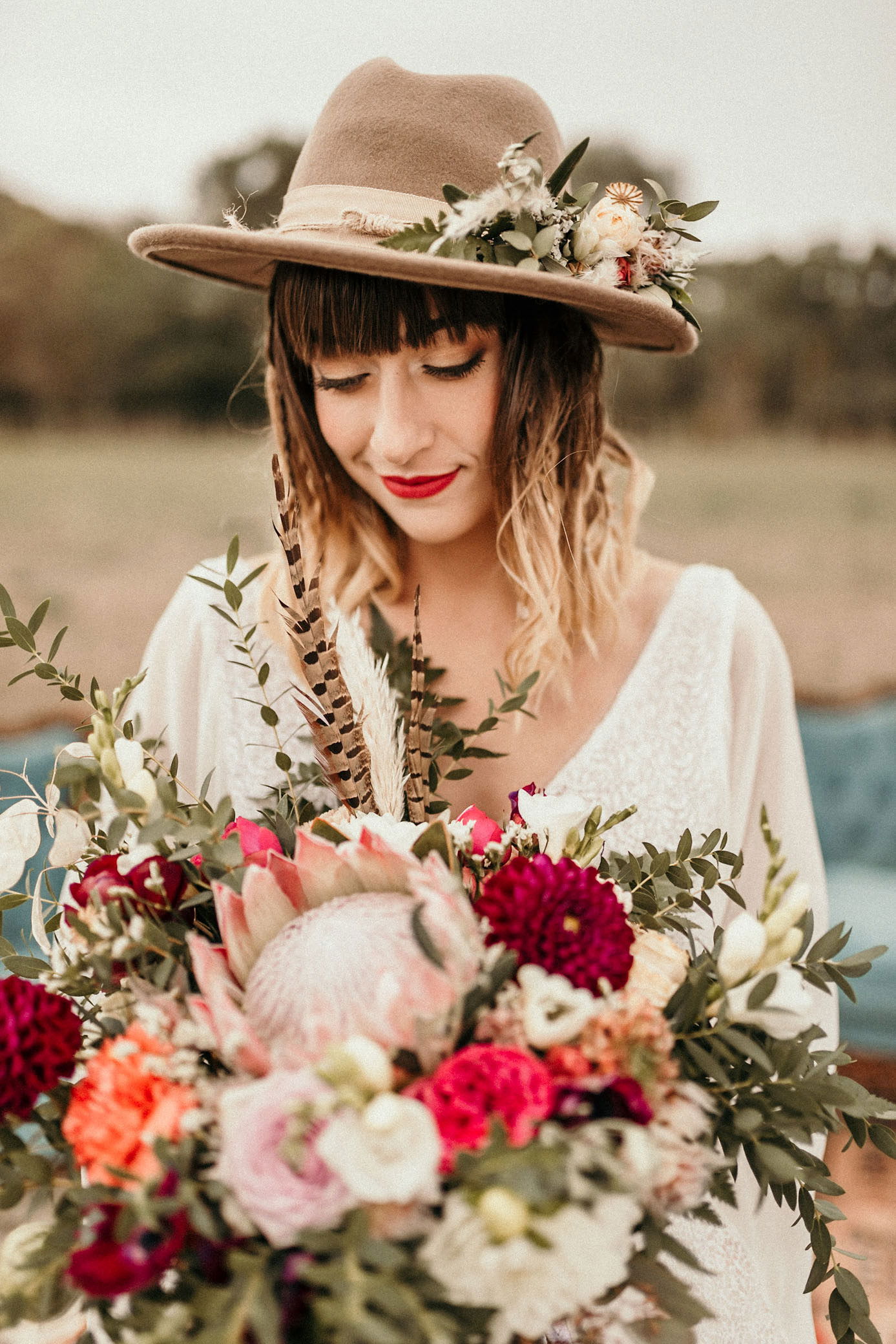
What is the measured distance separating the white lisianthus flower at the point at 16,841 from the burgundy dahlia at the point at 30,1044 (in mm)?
96

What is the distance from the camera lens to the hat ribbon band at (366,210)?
36.2 inches

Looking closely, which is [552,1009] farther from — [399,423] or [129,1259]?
[399,423]

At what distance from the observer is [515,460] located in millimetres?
1081

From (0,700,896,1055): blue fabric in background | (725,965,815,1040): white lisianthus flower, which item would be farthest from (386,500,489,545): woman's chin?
(0,700,896,1055): blue fabric in background

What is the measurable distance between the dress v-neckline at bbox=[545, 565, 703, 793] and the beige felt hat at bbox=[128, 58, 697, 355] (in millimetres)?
429

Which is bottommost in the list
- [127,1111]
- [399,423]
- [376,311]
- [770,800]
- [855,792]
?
[855,792]

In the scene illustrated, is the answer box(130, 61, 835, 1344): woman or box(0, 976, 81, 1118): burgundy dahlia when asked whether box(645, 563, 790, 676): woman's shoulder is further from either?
box(0, 976, 81, 1118): burgundy dahlia

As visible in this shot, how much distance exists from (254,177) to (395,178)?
2086mm

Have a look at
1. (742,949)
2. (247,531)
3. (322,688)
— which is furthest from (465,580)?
(247,531)

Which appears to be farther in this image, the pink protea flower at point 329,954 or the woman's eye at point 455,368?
the woman's eye at point 455,368

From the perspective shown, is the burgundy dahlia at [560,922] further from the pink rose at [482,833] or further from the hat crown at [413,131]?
the hat crown at [413,131]

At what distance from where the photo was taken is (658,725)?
1.25 metres

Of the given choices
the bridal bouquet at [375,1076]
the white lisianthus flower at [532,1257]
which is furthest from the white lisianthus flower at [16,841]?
the white lisianthus flower at [532,1257]

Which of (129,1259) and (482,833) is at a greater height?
(482,833)
